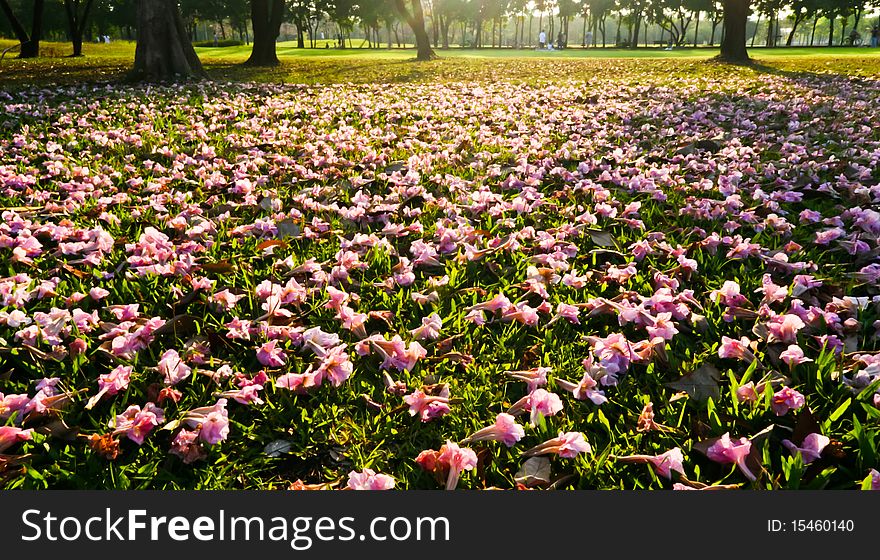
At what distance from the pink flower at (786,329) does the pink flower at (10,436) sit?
3.11 meters

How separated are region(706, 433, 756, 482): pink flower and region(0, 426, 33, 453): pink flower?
2495mm

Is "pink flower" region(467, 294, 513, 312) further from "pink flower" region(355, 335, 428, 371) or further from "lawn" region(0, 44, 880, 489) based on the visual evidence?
"pink flower" region(355, 335, 428, 371)

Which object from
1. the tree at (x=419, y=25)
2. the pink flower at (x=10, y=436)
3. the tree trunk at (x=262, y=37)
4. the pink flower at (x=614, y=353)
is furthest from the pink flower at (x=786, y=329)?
the tree at (x=419, y=25)

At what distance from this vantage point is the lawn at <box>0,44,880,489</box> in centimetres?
218

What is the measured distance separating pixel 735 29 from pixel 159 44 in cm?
2071

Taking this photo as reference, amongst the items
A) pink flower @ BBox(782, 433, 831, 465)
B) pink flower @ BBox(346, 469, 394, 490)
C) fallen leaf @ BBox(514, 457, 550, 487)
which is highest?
pink flower @ BBox(782, 433, 831, 465)

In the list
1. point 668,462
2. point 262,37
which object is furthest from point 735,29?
point 668,462

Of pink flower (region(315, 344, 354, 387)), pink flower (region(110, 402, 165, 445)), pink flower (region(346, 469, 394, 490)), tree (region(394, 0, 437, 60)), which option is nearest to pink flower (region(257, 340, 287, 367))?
pink flower (region(315, 344, 354, 387))

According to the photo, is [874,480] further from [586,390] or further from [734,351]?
[586,390]

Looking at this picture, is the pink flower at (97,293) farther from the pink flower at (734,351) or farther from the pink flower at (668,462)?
the pink flower at (734,351)

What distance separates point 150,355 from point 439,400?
1437 mm

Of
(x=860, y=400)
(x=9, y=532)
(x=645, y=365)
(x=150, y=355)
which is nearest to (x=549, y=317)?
(x=645, y=365)

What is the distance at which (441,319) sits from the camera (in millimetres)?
3123

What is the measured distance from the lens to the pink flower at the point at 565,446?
6.95 ft
